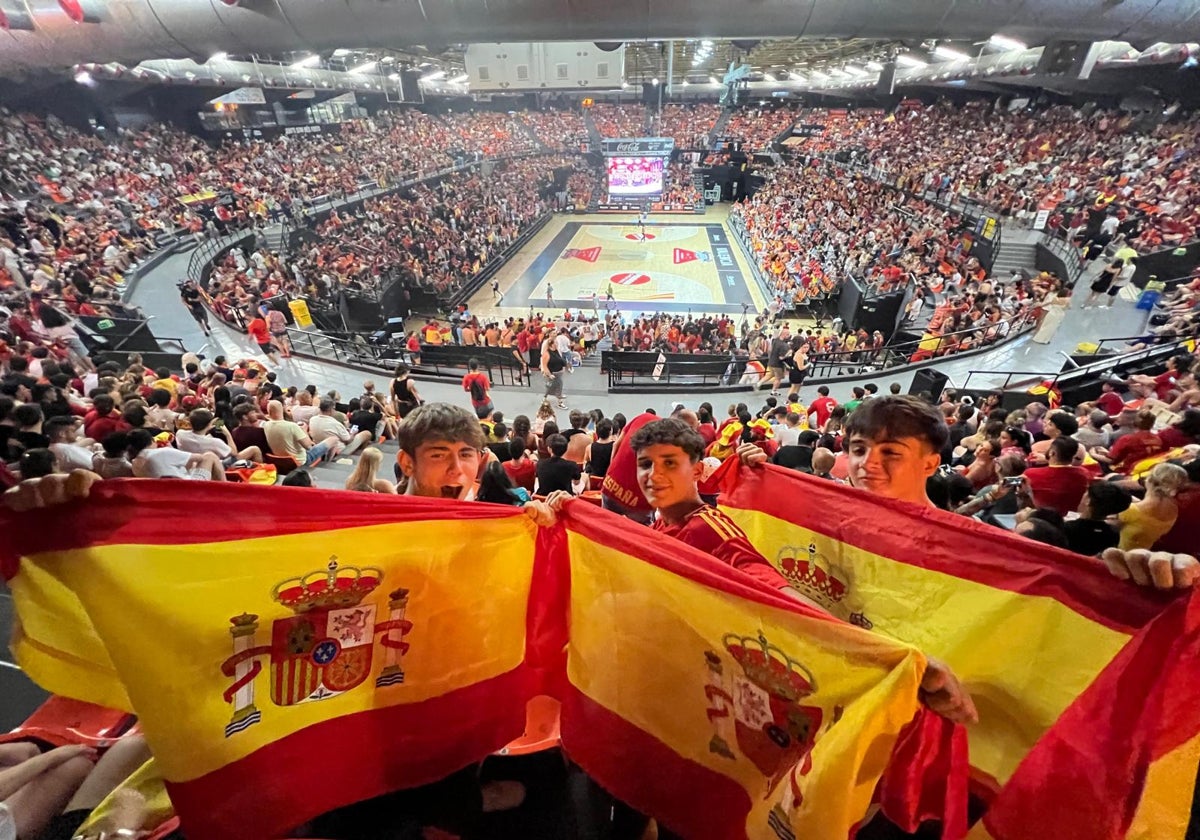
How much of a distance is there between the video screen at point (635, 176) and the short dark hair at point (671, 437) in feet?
106

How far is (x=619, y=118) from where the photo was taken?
46469mm

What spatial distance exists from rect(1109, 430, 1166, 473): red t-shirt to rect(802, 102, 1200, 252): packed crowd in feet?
43.1

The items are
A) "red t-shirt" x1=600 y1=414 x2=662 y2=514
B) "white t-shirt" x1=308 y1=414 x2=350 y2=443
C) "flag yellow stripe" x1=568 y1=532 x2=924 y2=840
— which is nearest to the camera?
"flag yellow stripe" x1=568 y1=532 x2=924 y2=840

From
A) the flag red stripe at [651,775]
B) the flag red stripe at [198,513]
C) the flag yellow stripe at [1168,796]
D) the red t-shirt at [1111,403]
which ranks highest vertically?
the flag red stripe at [198,513]

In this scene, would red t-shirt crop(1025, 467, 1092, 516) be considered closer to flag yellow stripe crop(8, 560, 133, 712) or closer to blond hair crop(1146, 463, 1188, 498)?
blond hair crop(1146, 463, 1188, 498)

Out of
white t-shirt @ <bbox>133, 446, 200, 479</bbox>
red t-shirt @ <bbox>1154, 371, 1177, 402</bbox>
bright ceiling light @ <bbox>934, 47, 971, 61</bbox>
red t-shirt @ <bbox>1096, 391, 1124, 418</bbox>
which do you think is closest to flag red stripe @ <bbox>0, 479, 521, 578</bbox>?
white t-shirt @ <bbox>133, 446, 200, 479</bbox>

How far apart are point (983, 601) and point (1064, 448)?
2806 millimetres

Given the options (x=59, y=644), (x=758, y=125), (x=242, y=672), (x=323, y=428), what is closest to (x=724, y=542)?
(x=242, y=672)

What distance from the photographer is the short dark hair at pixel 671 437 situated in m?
2.50

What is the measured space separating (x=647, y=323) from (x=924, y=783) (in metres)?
15.3

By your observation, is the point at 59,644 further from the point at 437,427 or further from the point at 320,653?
the point at 437,427

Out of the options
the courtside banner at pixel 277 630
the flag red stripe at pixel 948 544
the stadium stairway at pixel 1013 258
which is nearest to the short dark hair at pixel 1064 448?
the flag red stripe at pixel 948 544

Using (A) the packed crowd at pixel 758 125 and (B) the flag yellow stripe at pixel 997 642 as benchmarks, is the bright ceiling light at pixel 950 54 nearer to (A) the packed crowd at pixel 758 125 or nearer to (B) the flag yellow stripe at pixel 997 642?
(A) the packed crowd at pixel 758 125

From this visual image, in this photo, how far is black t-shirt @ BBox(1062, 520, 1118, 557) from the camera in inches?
115
